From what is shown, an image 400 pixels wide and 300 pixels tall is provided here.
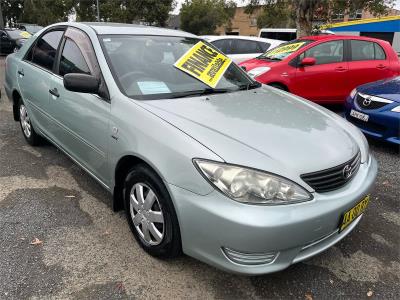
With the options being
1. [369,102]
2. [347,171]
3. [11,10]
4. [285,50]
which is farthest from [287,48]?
[11,10]

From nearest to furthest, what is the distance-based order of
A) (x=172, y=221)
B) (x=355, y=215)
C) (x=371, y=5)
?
(x=172, y=221), (x=355, y=215), (x=371, y=5)

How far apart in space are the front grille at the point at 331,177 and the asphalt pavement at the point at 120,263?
0.66m

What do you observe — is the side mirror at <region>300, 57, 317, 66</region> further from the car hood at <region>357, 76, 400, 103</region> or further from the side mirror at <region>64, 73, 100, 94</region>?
the side mirror at <region>64, 73, 100, 94</region>

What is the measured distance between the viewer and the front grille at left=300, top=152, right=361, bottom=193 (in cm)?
213

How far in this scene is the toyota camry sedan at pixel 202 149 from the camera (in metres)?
2.01

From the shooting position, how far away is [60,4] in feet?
118

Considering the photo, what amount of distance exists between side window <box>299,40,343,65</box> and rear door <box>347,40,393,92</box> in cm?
23

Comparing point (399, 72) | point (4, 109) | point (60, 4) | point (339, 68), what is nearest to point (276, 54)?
point (339, 68)

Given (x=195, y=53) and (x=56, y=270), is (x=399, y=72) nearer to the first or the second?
(x=195, y=53)

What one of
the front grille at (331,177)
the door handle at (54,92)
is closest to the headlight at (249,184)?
the front grille at (331,177)

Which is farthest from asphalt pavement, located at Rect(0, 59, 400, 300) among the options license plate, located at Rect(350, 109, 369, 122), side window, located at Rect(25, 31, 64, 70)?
license plate, located at Rect(350, 109, 369, 122)

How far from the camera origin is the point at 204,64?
3295 millimetres

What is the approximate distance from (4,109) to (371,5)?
1317 centimetres

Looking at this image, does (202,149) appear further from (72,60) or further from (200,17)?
(200,17)
